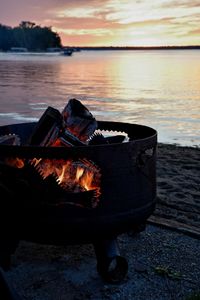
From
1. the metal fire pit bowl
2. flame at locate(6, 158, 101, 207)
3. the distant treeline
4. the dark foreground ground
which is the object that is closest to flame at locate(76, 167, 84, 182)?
flame at locate(6, 158, 101, 207)

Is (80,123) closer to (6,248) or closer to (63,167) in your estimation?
(63,167)

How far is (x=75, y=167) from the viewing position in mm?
2787

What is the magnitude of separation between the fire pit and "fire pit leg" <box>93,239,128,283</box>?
0.11m

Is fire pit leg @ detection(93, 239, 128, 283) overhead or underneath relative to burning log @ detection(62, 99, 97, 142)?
underneath

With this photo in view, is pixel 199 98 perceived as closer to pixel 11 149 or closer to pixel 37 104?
pixel 37 104

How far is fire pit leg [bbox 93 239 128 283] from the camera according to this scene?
116 inches

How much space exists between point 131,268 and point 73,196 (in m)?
0.84

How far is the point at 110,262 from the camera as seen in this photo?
2.93 metres

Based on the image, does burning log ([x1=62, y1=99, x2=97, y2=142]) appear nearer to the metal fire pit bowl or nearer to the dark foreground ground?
the metal fire pit bowl

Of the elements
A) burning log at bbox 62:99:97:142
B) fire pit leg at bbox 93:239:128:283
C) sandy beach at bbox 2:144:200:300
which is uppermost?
burning log at bbox 62:99:97:142

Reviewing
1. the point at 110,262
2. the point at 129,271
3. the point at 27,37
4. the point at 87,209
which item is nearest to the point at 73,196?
the point at 87,209

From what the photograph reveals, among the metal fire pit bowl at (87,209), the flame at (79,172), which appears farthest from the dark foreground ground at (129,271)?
the flame at (79,172)

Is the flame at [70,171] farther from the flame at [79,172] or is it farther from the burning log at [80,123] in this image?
the burning log at [80,123]

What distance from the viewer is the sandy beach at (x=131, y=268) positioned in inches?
113
